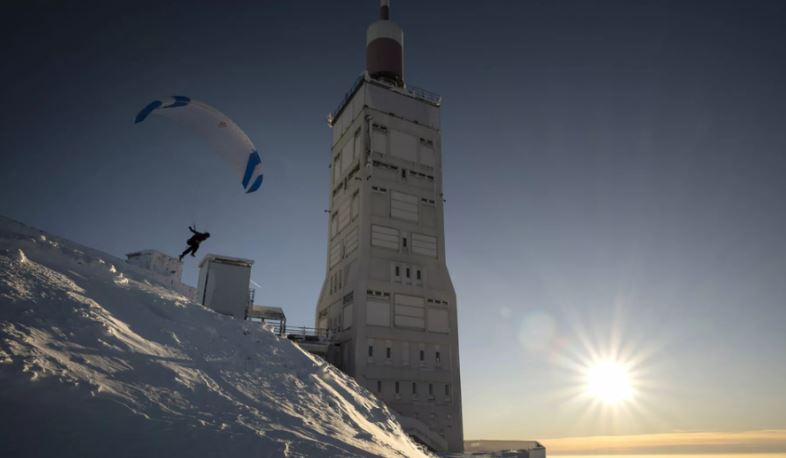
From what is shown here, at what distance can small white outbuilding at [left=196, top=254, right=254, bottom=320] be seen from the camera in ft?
119

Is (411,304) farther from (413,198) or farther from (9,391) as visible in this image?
(9,391)

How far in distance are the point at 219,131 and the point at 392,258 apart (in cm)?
→ 1911

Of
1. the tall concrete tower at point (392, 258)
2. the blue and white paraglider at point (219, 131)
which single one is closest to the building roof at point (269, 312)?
the tall concrete tower at point (392, 258)

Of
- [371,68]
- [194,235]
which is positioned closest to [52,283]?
[194,235]

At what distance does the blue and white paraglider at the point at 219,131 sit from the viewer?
1160 inches

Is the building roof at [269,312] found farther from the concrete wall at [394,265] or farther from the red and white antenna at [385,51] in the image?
the red and white antenna at [385,51]

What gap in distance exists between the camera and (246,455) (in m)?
12.0

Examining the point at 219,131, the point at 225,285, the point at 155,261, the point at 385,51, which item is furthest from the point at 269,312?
the point at 385,51

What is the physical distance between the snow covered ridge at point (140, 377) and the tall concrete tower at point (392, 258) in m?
17.7

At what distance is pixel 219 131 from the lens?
103 feet

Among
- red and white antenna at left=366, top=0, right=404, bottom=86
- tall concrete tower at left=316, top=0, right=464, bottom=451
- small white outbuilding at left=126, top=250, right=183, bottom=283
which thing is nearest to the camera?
small white outbuilding at left=126, top=250, right=183, bottom=283

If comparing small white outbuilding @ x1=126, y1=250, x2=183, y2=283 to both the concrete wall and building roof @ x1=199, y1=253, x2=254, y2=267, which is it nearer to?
building roof @ x1=199, y1=253, x2=254, y2=267

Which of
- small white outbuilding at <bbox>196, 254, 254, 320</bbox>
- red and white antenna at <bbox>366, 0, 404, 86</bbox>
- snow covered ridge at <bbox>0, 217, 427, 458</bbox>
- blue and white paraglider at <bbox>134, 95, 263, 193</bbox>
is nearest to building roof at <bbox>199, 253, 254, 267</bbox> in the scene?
small white outbuilding at <bbox>196, 254, 254, 320</bbox>

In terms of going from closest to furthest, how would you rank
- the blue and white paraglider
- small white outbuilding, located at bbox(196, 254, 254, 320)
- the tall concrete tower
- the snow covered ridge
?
the snow covered ridge
the blue and white paraglider
small white outbuilding, located at bbox(196, 254, 254, 320)
the tall concrete tower
